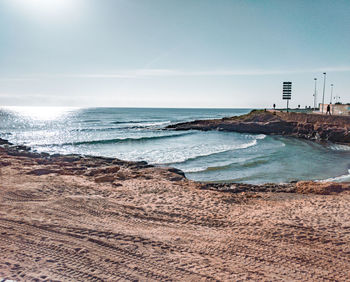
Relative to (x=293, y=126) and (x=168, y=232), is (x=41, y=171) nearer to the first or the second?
(x=168, y=232)

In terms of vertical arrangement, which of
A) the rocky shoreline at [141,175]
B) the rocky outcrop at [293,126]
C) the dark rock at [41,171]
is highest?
the rocky outcrop at [293,126]

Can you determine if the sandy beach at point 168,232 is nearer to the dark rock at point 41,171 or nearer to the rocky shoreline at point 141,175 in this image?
the rocky shoreline at point 141,175

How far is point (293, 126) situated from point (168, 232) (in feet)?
116

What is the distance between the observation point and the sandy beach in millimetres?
5086

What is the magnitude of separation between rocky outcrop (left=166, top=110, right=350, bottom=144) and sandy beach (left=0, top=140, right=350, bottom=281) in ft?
77.7

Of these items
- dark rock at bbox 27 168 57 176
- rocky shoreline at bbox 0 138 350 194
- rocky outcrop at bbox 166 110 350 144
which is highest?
rocky outcrop at bbox 166 110 350 144

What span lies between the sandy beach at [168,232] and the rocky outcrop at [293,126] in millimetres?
23698

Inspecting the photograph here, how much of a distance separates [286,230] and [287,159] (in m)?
14.8

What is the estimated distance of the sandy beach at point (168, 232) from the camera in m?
5.09

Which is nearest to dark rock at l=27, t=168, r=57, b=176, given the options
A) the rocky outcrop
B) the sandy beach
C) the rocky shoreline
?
the rocky shoreline

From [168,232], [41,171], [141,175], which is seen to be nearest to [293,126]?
[141,175]

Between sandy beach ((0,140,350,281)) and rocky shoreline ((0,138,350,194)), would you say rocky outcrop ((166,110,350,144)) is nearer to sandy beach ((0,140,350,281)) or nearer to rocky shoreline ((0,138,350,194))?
rocky shoreline ((0,138,350,194))

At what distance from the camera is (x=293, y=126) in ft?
122

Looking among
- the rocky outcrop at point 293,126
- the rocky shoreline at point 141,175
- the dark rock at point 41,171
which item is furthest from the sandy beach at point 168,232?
the rocky outcrop at point 293,126
